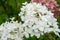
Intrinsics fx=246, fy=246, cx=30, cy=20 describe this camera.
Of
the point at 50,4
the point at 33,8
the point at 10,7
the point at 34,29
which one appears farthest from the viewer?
the point at 10,7

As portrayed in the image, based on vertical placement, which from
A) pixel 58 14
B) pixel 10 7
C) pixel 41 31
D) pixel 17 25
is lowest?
pixel 41 31

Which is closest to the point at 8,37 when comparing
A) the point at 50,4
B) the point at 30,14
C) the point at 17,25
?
the point at 17,25

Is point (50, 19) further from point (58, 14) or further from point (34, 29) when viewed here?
point (58, 14)

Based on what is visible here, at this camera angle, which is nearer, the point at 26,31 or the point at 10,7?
the point at 26,31

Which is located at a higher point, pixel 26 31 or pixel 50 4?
pixel 50 4

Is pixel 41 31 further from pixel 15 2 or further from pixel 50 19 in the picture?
pixel 15 2

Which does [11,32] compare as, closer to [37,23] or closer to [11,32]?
[11,32]

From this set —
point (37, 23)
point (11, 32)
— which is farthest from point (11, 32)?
point (37, 23)

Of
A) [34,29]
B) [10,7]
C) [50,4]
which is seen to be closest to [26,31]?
[34,29]

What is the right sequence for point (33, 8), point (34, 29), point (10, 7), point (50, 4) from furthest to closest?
1. point (10, 7)
2. point (50, 4)
3. point (33, 8)
4. point (34, 29)
